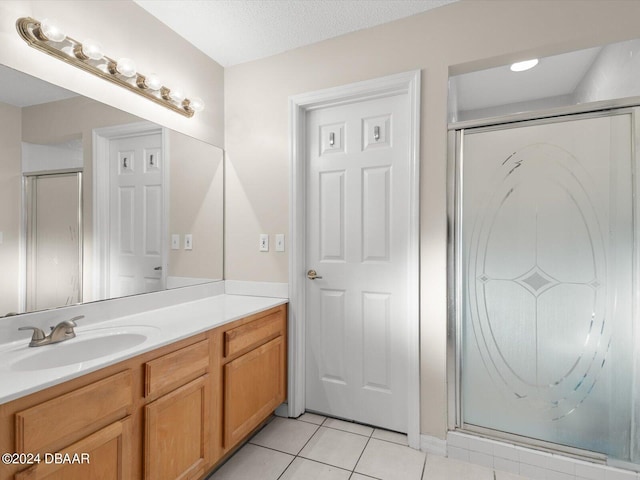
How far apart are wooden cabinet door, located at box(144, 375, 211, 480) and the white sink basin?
0.98 ft

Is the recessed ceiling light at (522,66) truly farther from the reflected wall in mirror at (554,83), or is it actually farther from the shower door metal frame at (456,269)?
the shower door metal frame at (456,269)

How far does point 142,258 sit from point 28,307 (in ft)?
1.87

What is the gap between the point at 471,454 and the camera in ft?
5.85

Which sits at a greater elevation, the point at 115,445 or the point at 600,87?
the point at 600,87

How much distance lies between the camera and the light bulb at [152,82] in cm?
186

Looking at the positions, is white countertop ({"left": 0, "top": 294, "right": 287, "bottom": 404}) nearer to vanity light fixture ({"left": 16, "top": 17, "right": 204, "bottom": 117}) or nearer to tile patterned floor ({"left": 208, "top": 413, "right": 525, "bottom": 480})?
tile patterned floor ({"left": 208, "top": 413, "right": 525, "bottom": 480})

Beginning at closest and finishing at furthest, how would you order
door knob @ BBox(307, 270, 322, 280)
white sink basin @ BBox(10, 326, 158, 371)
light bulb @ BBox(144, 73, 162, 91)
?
white sink basin @ BBox(10, 326, 158, 371), light bulb @ BBox(144, 73, 162, 91), door knob @ BBox(307, 270, 322, 280)

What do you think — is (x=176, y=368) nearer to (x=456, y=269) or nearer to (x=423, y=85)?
(x=456, y=269)

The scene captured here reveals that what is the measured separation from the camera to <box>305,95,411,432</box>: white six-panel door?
2023 millimetres

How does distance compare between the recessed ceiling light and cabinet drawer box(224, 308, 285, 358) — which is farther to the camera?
the recessed ceiling light

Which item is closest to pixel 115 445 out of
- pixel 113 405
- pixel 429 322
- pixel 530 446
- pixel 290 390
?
pixel 113 405

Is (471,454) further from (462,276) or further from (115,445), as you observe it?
(115,445)

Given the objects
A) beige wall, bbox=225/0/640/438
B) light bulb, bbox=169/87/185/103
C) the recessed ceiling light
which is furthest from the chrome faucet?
the recessed ceiling light

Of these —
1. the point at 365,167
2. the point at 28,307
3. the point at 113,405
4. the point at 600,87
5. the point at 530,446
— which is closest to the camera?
the point at 113,405
